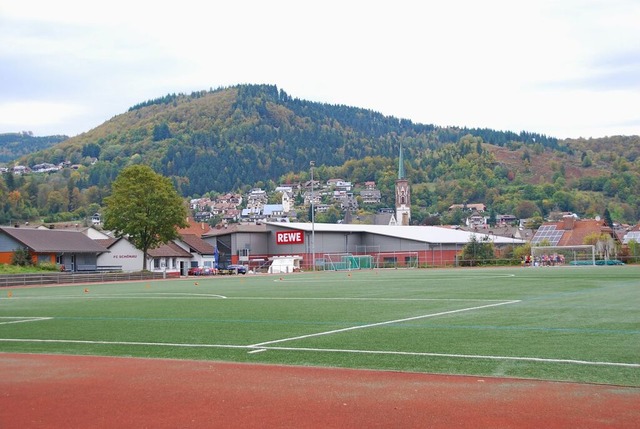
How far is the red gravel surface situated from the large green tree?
6284cm

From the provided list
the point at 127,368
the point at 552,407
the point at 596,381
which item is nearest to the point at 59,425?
the point at 127,368

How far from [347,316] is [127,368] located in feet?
29.4

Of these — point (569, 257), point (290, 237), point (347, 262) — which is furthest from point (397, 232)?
point (569, 257)

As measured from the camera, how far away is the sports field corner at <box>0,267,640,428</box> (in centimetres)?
892

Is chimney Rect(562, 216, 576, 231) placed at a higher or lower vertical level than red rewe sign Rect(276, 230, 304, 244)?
higher

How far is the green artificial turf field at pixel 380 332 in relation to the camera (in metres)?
12.2

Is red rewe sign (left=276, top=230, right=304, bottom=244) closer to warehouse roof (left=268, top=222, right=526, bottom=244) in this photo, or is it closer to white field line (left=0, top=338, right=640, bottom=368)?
warehouse roof (left=268, top=222, right=526, bottom=244)

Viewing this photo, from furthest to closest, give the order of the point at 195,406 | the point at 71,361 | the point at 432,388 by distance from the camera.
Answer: the point at 71,361 → the point at 432,388 → the point at 195,406

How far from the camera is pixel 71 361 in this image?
13695 mm

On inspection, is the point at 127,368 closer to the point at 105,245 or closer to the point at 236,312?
the point at 236,312

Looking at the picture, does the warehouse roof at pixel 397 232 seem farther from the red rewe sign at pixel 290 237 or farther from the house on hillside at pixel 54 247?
the house on hillside at pixel 54 247

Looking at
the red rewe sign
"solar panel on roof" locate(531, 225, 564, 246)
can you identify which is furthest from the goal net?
"solar panel on roof" locate(531, 225, 564, 246)

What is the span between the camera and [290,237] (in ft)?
317

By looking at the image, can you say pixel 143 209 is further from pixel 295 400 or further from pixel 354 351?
pixel 295 400
